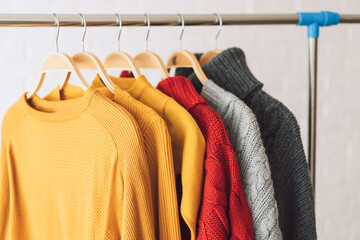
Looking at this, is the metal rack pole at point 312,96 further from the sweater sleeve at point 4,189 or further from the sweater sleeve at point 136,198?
the sweater sleeve at point 4,189

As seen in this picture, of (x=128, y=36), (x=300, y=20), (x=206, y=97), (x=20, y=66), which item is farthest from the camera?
(x=128, y=36)

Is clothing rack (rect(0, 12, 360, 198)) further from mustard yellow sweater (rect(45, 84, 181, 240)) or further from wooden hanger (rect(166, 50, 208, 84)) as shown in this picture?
mustard yellow sweater (rect(45, 84, 181, 240))

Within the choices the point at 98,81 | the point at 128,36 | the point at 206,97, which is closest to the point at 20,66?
the point at 128,36

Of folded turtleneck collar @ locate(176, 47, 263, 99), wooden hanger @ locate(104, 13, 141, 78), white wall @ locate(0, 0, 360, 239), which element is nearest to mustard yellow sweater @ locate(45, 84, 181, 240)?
wooden hanger @ locate(104, 13, 141, 78)

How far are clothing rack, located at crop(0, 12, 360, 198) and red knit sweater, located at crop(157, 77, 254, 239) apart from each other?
22 cm

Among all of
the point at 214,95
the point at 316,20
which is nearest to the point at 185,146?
the point at 214,95

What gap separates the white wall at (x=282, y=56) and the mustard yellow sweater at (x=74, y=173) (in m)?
0.57

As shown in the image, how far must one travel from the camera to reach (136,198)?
0.72 meters

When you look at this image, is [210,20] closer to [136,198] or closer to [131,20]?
[131,20]

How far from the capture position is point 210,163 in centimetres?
77

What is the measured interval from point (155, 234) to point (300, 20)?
0.61 meters

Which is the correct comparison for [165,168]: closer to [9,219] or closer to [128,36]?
[9,219]

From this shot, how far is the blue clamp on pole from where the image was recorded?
3.58 feet

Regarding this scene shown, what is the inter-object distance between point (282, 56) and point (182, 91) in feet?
3.96
